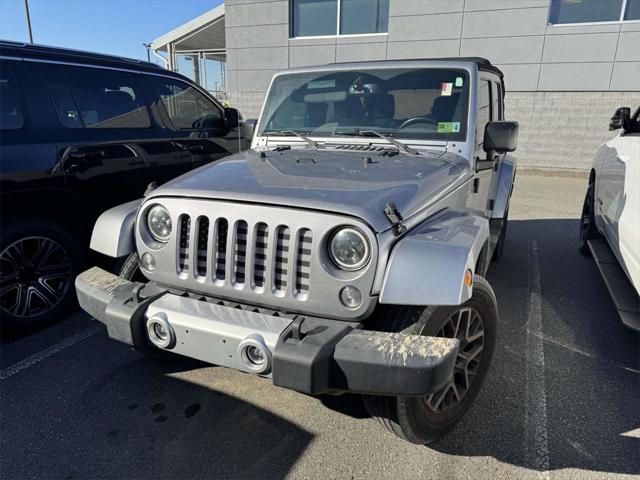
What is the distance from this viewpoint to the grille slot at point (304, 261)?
200 cm

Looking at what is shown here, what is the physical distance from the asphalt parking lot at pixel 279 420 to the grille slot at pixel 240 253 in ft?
3.06

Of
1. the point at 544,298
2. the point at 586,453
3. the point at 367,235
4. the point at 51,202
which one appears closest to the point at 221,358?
the point at 367,235

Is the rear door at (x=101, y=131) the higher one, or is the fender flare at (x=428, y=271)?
the rear door at (x=101, y=131)

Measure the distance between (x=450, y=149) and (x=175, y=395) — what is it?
96.3 inches

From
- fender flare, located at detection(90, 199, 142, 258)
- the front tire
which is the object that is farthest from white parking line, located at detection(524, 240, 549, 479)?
fender flare, located at detection(90, 199, 142, 258)

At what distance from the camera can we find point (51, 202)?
11.6 feet

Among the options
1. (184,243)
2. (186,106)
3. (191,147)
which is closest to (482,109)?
(184,243)

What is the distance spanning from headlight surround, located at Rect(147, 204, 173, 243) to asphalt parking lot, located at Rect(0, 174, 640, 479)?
1045 millimetres

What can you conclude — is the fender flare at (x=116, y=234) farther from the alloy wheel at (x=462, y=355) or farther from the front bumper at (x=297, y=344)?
the alloy wheel at (x=462, y=355)

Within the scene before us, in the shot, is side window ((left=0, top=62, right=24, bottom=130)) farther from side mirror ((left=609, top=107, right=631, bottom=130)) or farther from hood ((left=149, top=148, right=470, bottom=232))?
side mirror ((left=609, top=107, right=631, bottom=130))

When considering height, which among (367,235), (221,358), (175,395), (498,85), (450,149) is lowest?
(175,395)

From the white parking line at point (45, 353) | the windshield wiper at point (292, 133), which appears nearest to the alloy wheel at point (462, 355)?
the windshield wiper at point (292, 133)

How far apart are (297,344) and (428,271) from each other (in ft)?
2.04

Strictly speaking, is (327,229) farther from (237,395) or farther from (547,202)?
(547,202)
